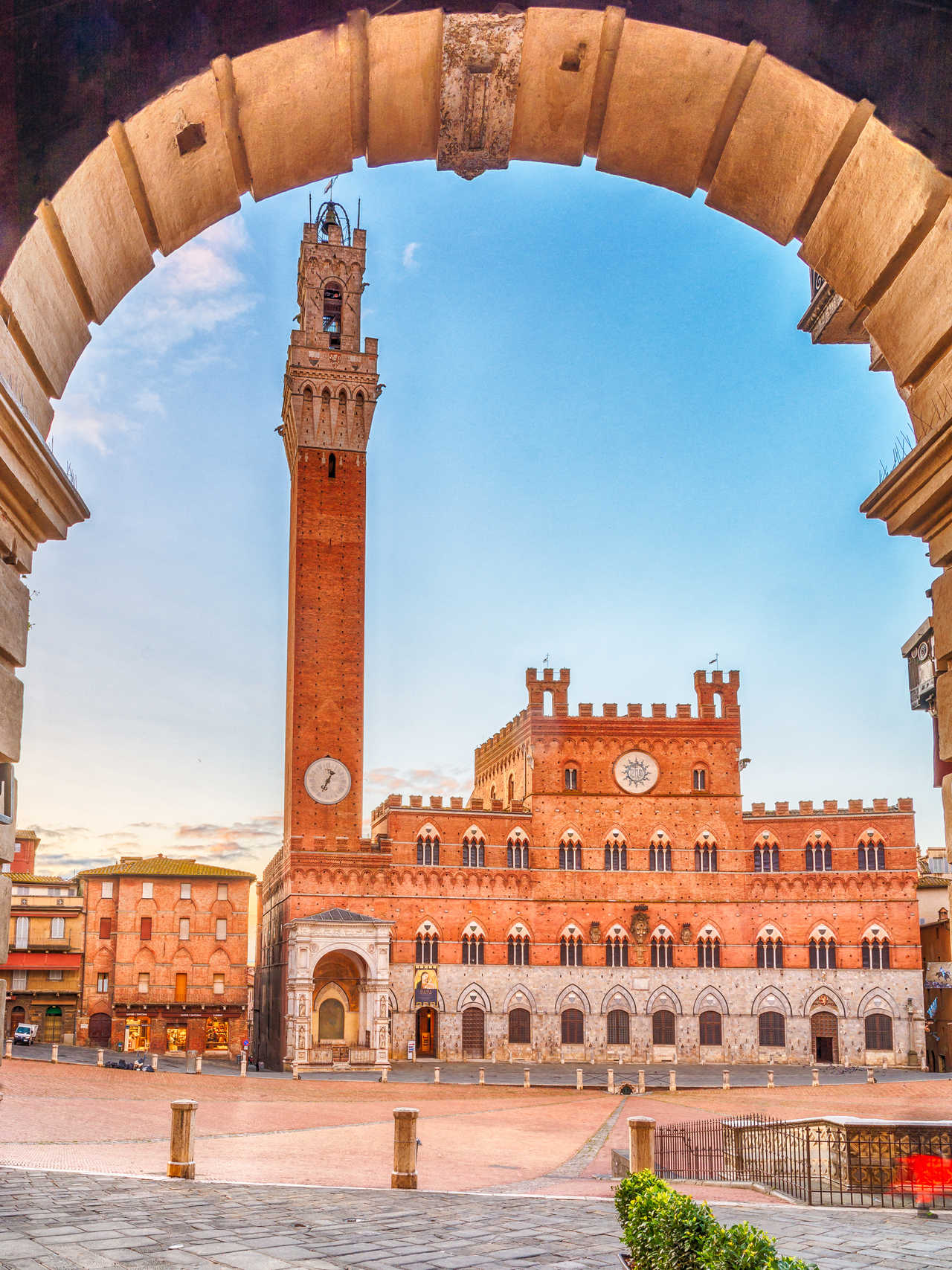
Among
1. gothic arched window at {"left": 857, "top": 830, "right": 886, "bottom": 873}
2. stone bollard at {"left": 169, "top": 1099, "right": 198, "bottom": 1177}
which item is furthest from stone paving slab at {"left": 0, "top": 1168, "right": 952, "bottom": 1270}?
gothic arched window at {"left": 857, "top": 830, "right": 886, "bottom": 873}

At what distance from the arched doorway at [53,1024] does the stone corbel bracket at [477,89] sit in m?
49.1

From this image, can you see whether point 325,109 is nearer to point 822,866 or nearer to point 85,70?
point 85,70

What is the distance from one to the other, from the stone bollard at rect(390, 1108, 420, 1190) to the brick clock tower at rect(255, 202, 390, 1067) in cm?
2781

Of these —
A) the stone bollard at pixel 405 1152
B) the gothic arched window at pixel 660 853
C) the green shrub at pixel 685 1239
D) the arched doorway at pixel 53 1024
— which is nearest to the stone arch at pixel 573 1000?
the gothic arched window at pixel 660 853

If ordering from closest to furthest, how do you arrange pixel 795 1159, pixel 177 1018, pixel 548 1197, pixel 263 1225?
pixel 263 1225, pixel 548 1197, pixel 795 1159, pixel 177 1018

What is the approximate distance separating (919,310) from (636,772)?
135 feet

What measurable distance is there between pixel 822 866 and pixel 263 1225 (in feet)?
131

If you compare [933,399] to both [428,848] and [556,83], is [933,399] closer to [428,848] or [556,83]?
[556,83]

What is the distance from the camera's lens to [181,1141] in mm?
11938

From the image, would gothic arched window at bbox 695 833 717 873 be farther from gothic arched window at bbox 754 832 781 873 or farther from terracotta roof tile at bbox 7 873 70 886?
A: terracotta roof tile at bbox 7 873 70 886

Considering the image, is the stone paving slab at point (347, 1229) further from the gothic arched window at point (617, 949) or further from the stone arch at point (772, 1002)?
the stone arch at point (772, 1002)

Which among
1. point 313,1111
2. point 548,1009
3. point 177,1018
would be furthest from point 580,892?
point 313,1111

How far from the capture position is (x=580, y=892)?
146ft

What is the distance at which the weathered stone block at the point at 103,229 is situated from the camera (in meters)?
5.16
